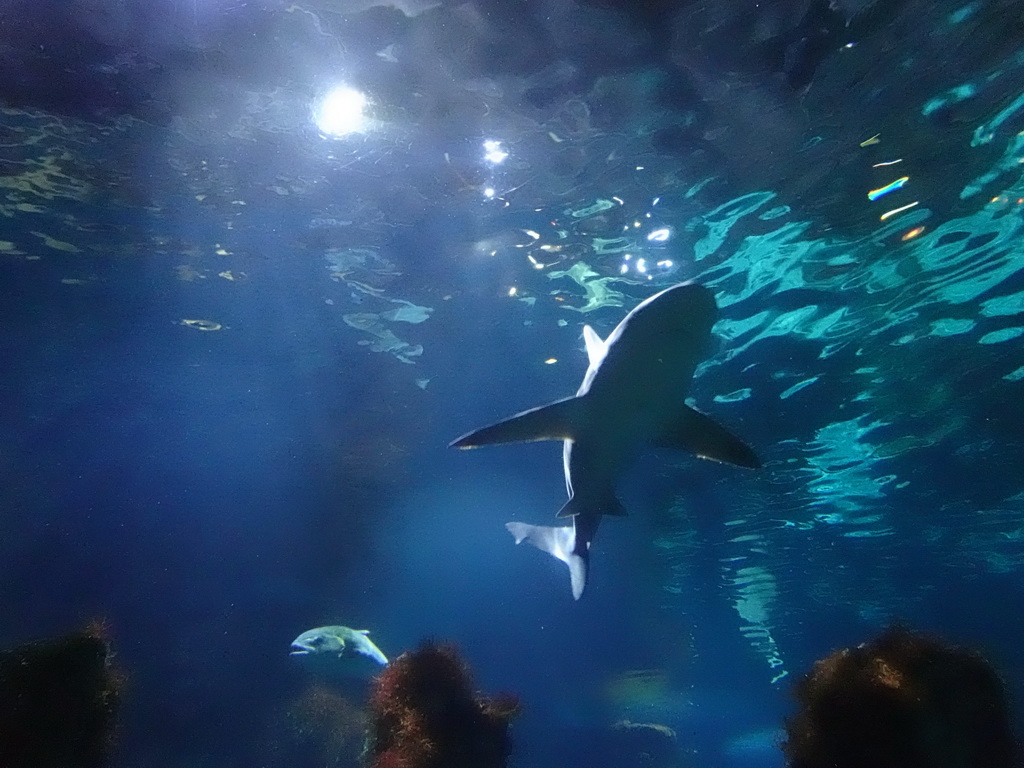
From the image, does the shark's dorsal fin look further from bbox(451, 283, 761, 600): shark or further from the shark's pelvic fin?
the shark's pelvic fin

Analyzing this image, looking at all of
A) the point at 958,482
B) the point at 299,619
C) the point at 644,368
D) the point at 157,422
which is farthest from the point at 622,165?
the point at 299,619

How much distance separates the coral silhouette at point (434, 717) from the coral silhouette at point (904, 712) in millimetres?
3117

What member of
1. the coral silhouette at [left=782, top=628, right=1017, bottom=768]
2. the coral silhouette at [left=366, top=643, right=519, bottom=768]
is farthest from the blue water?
the coral silhouette at [left=366, top=643, right=519, bottom=768]

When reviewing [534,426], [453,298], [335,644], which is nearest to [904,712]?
[534,426]

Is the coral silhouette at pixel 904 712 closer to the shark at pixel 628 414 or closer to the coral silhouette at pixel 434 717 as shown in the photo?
the shark at pixel 628 414

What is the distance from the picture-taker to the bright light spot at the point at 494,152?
10.0 metres

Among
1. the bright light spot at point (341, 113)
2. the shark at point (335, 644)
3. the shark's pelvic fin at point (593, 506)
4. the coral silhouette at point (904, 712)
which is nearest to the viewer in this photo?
the coral silhouette at point (904, 712)

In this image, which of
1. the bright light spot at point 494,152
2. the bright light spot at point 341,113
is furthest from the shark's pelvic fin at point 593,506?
the bright light spot at point 341,113

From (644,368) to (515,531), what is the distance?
6.45m

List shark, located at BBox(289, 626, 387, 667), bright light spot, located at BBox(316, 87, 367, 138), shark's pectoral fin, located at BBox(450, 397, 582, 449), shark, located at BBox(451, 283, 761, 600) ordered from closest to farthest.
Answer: shark, located at BBox(451, 283, 761, 600), shark's pectoral fin, located at BBox(450, 397, 582, 449), bright light spot, located at BBox(316, 87, 367, 138), shark, located at BBox(289, 626, 387, 667)

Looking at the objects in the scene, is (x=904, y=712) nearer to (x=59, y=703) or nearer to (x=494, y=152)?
(x=59, y=703)

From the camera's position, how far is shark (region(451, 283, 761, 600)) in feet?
19.5

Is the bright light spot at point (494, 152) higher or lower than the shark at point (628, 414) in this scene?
higher

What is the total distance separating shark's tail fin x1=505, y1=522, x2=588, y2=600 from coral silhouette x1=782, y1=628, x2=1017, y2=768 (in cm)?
386
